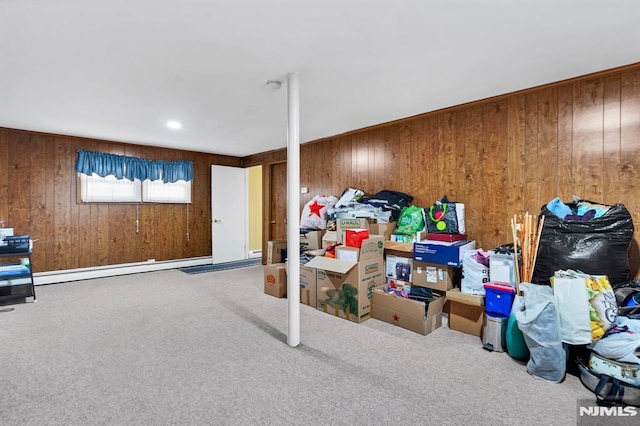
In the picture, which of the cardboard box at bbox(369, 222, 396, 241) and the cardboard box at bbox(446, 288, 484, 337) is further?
the cardboard box at bbox(369, 222, 396, 241)

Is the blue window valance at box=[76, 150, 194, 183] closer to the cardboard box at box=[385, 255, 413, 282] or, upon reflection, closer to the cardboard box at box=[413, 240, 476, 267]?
the cardboard box at box=[385, 255, 413, 282]

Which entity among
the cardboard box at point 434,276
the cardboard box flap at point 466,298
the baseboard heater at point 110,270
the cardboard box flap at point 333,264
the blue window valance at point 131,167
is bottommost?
the baseboard heater at point 110,270

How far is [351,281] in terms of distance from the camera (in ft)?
10.7

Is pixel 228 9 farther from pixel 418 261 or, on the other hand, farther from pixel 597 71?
pixel 597 71

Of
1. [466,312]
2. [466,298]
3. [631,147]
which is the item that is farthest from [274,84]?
[631,147]

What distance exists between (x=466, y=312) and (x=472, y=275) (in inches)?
13.5

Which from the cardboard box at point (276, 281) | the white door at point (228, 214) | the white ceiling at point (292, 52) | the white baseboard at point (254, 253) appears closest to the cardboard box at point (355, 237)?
the cardboard box at point (276, 281)

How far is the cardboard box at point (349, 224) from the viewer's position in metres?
3.88

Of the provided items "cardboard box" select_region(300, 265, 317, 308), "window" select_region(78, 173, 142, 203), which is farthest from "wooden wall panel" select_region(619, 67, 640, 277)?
"window" select_region(78, 173, 142, 203)

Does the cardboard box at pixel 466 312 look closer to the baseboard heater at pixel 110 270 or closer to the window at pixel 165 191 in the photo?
the baseboard heater at pixel 110 270

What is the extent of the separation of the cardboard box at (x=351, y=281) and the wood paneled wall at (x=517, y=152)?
3.46 feet

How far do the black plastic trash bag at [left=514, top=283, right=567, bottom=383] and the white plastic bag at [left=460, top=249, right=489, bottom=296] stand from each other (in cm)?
73

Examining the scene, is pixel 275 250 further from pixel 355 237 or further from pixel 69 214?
pixel 69 214

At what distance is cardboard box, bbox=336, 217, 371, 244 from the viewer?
3.88 m
